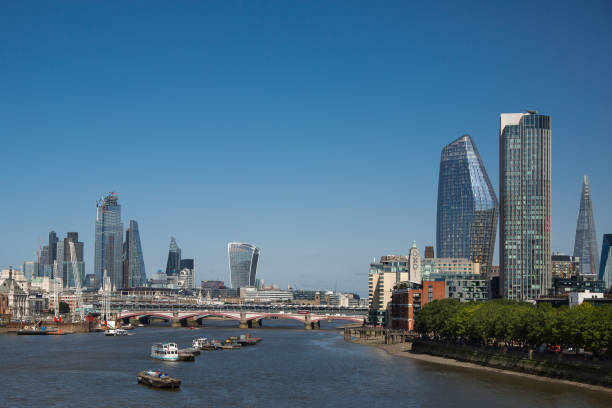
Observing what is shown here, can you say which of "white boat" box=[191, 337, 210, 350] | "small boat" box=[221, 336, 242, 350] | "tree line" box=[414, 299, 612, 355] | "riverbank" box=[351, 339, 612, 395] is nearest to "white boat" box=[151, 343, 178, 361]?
"white boat" box=[191, 337, 210, 350]

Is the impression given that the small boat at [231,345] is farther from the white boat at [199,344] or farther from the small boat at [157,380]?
the small boat at [157,380]

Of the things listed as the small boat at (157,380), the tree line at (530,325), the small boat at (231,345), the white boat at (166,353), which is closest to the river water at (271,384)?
the small boat at (157,380)

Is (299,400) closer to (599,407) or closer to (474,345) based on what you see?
(599,407)

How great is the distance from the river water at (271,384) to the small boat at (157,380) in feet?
3.75

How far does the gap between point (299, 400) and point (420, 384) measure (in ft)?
65.3

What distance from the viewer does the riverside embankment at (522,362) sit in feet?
293

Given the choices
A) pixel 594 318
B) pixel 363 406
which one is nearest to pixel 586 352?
pixel 594 318

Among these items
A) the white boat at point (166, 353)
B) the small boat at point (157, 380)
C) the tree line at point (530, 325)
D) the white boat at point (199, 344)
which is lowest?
the white boat at point (199, 344)

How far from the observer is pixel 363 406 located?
80.4m

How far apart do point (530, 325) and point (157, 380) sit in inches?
1990

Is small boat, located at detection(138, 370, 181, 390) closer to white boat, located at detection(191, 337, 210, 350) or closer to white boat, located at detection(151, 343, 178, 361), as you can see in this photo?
white boat, located at detection(151, 343, 178, 361)

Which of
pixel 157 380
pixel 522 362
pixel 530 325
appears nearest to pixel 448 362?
pixel 522 362

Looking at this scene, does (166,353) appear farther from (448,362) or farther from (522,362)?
(522,362)

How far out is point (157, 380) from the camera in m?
91.7
